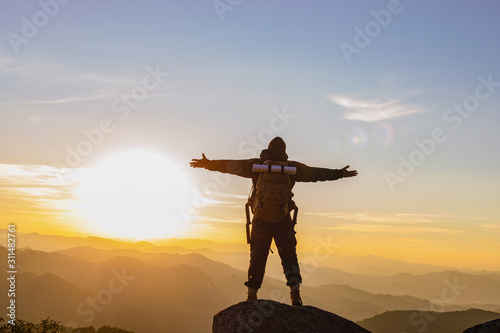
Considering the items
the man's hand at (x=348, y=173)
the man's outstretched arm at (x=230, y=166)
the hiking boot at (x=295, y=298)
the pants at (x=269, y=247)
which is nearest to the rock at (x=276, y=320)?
the hiking boot at (x=295, y=298)

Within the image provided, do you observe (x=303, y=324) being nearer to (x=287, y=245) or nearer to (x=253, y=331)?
(x=253, y=331)

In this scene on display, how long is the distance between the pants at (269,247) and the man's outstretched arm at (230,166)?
1487 millimetres

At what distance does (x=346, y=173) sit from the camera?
509 inches

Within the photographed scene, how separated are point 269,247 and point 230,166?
8.40ft

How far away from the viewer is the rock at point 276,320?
9.90 meters

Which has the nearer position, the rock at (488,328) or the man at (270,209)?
the rock at (488,328)

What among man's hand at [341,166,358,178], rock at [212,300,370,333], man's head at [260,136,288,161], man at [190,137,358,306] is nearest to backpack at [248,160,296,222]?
man at [190,137,358,306]

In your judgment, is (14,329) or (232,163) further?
(14,329)

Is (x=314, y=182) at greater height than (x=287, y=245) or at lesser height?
greater

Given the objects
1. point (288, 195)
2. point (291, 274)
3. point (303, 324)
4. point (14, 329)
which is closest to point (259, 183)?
point (288, 195)

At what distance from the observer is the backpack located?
12023mm

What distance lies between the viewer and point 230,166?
12.4 meters

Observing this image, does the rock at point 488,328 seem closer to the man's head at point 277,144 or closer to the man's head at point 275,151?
the man's head at point 275,151

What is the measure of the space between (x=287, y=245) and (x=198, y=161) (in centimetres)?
351
